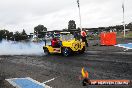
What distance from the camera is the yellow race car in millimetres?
20594

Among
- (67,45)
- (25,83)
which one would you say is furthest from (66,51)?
(25,83)

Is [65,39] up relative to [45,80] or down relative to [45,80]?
up

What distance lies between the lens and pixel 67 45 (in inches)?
816

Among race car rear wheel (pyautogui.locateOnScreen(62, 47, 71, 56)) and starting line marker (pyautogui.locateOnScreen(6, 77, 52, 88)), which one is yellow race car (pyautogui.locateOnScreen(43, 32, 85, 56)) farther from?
starting line marker (pyautogui.locateOnScreen(6, 77, 52, 88))

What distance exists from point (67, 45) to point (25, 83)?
28.8 feet

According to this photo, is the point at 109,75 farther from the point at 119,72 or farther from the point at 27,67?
the point at 27,67

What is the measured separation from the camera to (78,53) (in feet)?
70.5

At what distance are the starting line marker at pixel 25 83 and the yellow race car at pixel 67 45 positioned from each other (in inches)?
300

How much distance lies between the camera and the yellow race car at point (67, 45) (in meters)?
20.6

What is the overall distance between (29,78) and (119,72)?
3981mm

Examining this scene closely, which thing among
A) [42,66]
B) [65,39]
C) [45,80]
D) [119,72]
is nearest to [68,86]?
[45,80]

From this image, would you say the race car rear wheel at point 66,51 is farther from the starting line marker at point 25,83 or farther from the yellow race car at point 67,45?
the starting line marker at point 25,83

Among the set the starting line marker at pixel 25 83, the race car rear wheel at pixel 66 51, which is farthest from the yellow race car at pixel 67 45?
the starting line marker at pixel 25 83

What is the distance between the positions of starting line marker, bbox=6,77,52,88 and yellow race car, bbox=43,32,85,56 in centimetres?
763
